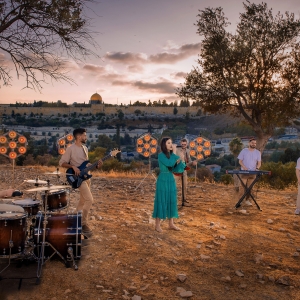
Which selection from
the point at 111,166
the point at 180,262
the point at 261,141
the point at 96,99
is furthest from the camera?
the point at 96,99

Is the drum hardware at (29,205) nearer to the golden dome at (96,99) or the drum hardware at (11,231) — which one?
the drum hardware at (11,231)

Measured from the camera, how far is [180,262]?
18.2ft

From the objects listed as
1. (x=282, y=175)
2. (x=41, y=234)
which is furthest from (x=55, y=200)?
(x=282, y=175)

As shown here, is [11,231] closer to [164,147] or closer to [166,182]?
[166,182]

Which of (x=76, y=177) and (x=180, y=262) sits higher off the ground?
(x=76, y=177)

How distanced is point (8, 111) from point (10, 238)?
397 feet

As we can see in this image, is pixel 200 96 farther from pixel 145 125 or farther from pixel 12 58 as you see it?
pixel 145 125

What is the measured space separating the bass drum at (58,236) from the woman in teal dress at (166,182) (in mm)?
1952

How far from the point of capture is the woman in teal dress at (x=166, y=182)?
22.4ft

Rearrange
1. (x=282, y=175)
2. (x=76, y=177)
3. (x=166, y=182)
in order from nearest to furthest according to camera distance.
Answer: (x=76, y=177) → (x=166, y=182) → (x=282, y=175)

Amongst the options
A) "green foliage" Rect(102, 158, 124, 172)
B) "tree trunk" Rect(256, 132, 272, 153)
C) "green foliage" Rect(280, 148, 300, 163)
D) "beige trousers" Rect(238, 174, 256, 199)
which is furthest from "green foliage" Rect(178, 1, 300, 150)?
"green foliage" Rect(280, 148, 300, 163)

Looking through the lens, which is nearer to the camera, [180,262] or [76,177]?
[180,262]

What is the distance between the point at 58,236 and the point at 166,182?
94.3 inches

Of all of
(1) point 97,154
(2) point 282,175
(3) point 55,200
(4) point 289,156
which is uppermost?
(4) point 289,156
